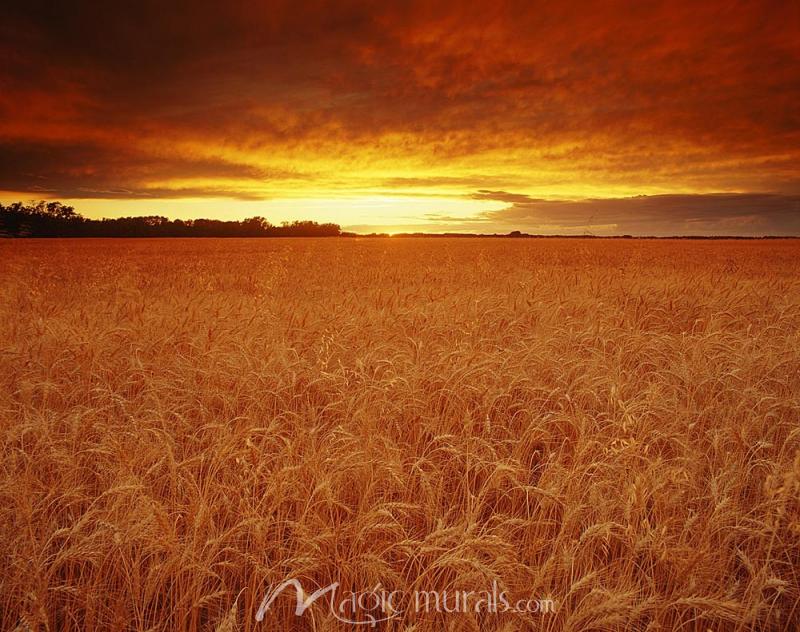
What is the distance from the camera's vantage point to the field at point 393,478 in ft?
5.91

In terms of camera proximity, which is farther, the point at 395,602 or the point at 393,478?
the point at 393,478

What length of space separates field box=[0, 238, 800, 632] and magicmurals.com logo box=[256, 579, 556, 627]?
0.11ft

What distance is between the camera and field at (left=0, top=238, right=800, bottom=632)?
5.91 feet

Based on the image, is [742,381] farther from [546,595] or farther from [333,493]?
[333,493]

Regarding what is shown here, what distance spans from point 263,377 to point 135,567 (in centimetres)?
194

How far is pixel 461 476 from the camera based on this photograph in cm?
268

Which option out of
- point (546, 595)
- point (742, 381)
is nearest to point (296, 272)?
point (742, 381)

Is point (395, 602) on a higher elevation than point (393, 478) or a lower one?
lower

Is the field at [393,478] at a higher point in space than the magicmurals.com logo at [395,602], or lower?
higher

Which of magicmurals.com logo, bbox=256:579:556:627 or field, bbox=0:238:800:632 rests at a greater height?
field, bbox=0:238:800:632

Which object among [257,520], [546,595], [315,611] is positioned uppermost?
[257,520]

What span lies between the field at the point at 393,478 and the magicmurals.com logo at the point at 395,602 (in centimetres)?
3

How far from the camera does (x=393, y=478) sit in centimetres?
240

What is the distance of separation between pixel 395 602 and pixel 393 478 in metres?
0.63
